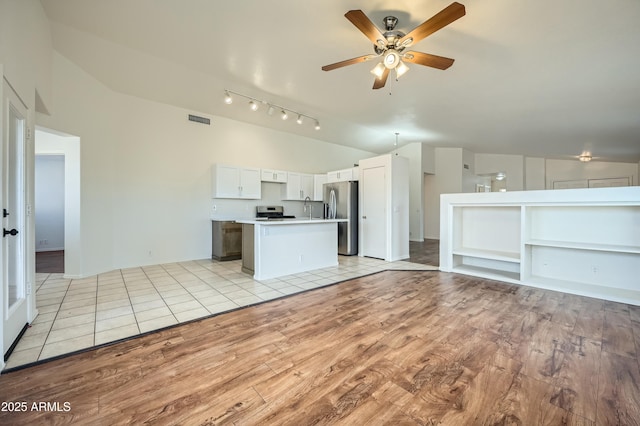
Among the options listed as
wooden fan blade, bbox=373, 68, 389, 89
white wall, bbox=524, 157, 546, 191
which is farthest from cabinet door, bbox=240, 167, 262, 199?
white wall, bbox=524, 157, 546, 191

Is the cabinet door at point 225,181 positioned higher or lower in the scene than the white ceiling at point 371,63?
lower

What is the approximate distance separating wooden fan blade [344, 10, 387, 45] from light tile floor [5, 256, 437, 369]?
315cm

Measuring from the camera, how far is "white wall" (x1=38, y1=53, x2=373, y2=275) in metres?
4.25

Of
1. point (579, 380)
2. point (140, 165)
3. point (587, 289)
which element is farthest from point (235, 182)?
point (587, 289)

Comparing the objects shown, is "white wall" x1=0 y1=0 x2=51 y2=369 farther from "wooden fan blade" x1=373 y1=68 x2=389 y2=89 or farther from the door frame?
"wooden fan blade" x1=373 y1=68 x2=389 y2=89

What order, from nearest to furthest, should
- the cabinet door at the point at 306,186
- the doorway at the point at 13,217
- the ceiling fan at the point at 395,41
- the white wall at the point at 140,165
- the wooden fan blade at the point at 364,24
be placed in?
1. the doorway at the point at 13,217
2. the wooden fan blade at the point at 364,24
3. the ceiling fan at the point at 395,41
4. the white wall at the point at 140,165
5. the cabinet door at the point at 306,186

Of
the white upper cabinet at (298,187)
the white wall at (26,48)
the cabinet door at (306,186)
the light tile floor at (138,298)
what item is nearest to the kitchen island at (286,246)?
the light tile floor at (138,298)

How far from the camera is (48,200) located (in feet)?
22.3

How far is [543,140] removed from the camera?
678 centimetres

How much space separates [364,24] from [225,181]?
443cm

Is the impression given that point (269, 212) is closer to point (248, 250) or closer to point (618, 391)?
point (248, 250)

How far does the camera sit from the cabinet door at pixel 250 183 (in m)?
6.17

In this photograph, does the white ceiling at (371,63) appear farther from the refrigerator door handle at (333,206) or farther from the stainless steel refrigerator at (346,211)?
the refrigerator door handle at (333,206)

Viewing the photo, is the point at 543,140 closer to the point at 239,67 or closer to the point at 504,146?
the point at 504,146
